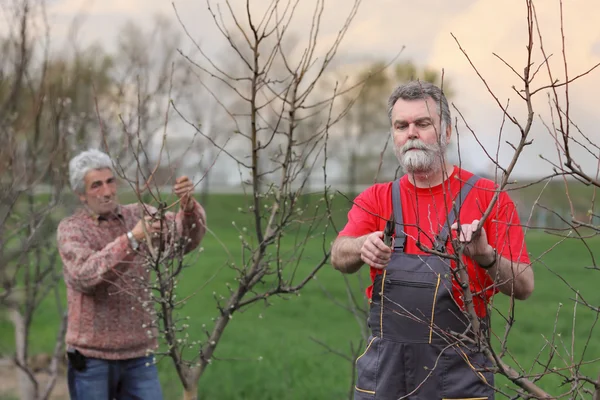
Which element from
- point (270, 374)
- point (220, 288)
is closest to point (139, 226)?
point (270, 374)

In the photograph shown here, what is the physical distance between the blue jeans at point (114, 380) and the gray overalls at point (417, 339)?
69.5 inches

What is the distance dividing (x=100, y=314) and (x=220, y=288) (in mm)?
12788

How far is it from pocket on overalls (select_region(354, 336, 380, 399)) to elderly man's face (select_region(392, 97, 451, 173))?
675 mm

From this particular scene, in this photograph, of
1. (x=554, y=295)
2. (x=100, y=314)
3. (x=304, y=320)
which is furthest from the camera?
(x=554, y=295)

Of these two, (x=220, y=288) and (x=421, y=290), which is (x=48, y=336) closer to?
(x=220, y=288)

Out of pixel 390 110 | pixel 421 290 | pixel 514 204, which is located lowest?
pixel 421 290

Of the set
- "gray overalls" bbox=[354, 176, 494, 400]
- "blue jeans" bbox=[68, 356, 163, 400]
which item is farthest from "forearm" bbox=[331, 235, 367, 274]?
"blue jeans" bbox=[68, 356, 163, 400]

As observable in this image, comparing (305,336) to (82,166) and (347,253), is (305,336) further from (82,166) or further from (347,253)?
(347,253)

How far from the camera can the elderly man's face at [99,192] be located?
478 centimetres

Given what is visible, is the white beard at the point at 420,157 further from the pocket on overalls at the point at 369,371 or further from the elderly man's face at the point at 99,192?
the elderly man's face at the point at 99,192

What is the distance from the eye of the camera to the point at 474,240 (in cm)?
260

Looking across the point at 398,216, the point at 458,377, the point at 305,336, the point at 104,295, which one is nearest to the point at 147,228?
the point at 104,295

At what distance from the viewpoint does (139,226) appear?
4277 mm

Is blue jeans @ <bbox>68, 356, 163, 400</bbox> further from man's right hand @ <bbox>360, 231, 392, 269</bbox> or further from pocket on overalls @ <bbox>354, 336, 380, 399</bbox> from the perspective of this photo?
man's right hand @ <bbox>360, 231, 392, 269</bbox>
